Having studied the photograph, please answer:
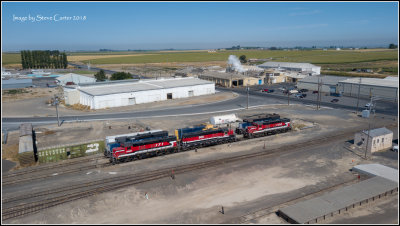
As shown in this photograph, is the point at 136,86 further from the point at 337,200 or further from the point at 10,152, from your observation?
the point at 337,200

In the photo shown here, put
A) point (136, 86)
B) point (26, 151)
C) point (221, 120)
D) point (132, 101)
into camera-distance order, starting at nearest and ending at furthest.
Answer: point (26, 151) < point (221, 120) < point (132, 101) < point (136, 86)

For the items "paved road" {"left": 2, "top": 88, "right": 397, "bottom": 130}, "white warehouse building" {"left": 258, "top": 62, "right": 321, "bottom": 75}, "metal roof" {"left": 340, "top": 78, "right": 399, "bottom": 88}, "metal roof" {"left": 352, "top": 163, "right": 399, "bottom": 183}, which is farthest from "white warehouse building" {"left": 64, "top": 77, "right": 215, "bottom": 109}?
"white warehouse building" {"left": 258, "top": 62, "right": 321, "bottom": 75}

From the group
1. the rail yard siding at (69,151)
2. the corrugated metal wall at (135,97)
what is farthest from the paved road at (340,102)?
the rail yard siding at (69,151)

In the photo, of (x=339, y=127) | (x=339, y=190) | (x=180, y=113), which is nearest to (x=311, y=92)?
(x=339, y=127)

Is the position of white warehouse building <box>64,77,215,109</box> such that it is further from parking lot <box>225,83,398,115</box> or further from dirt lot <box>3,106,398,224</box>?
dirt lot <box>3,106,398,224</box>

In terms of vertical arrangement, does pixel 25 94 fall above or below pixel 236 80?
below

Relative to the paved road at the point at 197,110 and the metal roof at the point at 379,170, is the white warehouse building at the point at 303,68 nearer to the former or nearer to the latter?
the paved road at the point at 197,110

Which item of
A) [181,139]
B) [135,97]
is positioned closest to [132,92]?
[135,97]
